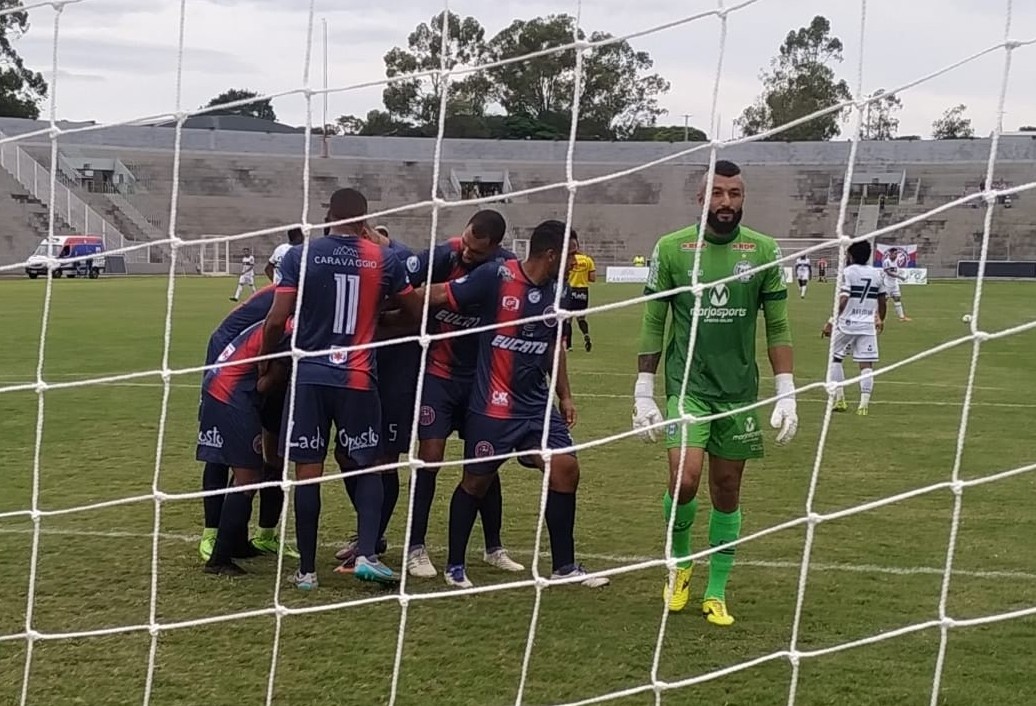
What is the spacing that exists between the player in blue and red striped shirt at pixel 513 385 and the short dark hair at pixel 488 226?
185 millimetres

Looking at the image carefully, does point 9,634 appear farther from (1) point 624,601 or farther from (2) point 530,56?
(2) point 530,56

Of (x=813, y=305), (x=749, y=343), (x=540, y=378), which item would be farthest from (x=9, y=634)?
(x=813, y=305)

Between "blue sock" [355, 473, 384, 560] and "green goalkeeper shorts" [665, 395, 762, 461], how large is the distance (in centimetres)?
131

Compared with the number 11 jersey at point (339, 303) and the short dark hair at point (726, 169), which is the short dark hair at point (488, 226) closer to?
the number 11 jersey at point (339, 303)

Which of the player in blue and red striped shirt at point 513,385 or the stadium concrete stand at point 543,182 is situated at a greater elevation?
the stadium concrete stand at point 543,182

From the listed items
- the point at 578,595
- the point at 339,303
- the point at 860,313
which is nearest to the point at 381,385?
the point at 339,303

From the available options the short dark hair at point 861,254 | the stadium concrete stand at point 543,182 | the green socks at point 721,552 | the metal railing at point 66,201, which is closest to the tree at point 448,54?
the green socks at point 721,552

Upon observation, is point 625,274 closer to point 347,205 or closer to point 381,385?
point 381,385

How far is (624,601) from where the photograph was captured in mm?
4746

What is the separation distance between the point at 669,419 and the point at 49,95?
8.20ft

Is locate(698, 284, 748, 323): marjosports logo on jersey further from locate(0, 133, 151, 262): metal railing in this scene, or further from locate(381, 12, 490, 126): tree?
locate(0, 133, 151, 262): metal railing

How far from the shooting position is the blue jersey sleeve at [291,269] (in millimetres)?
4598

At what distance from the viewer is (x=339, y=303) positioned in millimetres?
4699

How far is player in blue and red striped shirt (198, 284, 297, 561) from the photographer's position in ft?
16.6
